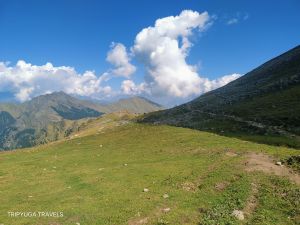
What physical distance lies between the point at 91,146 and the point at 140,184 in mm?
39998

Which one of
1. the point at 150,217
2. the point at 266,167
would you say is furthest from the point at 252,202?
the point at 266,167

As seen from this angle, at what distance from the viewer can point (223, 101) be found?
12119 cm

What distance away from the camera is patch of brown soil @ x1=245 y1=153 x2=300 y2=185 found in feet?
114

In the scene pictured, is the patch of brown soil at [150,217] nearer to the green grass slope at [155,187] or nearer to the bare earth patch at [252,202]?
the green grass slope at [155,187]

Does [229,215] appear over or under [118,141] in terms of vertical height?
under

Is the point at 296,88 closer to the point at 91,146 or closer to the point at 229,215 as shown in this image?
the point at 91,146

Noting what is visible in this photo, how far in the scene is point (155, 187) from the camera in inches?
1454

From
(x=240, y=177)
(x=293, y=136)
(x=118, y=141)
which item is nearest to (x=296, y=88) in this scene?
(x=293, y=136)

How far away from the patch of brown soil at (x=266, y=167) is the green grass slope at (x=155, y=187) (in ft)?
3.21

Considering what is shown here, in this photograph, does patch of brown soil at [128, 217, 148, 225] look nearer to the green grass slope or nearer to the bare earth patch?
the green grass slope

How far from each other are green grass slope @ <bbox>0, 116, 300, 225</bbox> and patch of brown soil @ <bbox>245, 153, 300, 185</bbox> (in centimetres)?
98

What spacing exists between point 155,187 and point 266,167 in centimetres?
1239

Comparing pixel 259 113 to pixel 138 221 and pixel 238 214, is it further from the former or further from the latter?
pixel 138 221

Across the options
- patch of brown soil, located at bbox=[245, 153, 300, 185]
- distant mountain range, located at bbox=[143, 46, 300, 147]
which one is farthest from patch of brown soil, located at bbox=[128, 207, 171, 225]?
distant mountain range, located at bbox=[143, 46, 300, 147]
